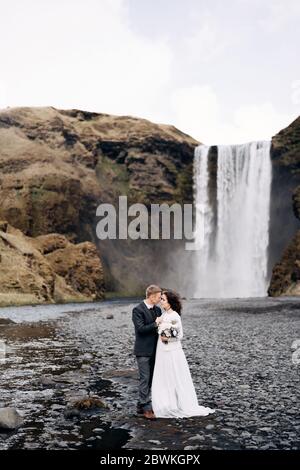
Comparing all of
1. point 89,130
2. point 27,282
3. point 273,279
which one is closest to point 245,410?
point 27,282

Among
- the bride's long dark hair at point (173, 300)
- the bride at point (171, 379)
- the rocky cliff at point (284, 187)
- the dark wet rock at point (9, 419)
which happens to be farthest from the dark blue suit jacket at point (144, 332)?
the rocky cliff at point (284, 187)

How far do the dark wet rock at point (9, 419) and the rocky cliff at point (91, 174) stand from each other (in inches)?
3002

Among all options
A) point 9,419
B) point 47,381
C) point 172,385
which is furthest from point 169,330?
point 47,381

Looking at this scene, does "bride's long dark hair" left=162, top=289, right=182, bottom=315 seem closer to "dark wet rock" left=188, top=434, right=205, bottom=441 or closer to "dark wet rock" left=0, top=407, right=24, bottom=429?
"dark wet rock" left=188, top=434, right=205, bottom=441

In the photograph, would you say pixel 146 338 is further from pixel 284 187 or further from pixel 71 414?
pixel 284 187

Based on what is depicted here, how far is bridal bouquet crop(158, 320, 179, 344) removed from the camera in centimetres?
968

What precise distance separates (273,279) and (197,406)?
2367 inches

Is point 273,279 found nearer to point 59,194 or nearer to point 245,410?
point 59,194

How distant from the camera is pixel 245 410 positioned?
9.89m

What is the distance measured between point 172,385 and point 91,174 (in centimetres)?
9217

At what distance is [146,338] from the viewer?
1002 centimetres

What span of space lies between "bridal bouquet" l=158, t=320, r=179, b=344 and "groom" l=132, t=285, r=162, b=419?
0.70 ft

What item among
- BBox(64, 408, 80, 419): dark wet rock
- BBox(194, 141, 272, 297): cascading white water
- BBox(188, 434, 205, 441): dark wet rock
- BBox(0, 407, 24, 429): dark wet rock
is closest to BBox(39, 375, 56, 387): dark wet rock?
BBox(64, 408, 80, 419): dark wet rock

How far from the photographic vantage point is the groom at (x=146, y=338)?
32.7 ft
